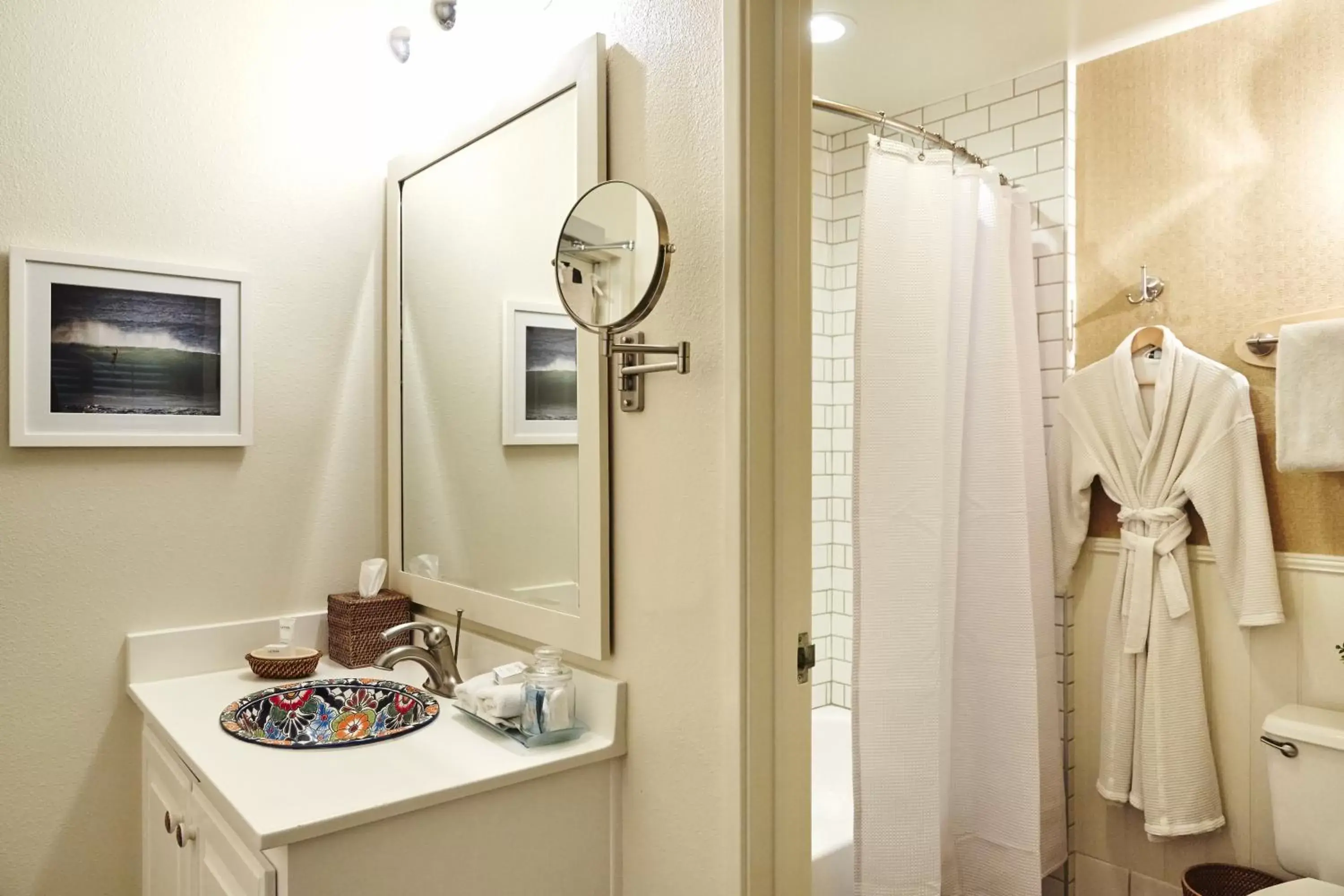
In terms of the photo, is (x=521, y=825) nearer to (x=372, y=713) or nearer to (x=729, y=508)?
(x=372, y=713)

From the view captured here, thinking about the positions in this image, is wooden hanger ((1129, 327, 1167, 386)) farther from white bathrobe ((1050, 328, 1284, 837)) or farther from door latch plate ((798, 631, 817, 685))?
door latch plate ((798, 631, 817, 685))

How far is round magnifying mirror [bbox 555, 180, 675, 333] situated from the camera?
1325 millimetres

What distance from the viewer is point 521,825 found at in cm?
140

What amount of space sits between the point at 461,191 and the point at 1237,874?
2419mm

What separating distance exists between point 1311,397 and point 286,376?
2300 millimetres

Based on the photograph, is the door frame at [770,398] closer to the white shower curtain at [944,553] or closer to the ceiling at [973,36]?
the white shower curtain at [944,553]

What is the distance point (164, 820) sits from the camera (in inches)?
66.2

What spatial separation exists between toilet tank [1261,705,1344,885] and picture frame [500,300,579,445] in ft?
5.71

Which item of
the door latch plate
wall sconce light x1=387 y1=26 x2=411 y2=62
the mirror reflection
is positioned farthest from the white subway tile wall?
Result: wall sconce light x1=387 y1=26 x2=411 y2=62

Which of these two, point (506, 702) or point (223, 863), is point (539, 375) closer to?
point (506, 702)

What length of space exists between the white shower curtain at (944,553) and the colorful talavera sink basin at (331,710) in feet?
3.02

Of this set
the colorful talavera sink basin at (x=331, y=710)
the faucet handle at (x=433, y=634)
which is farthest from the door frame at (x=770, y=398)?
the faucet handle at (x=433, y=634)

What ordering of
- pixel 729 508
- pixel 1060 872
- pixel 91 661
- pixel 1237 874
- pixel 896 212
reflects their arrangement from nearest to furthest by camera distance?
pixel 729 508
pixel 91 661
pixel 896 212
pixel 1237 874
pixel 1060 872

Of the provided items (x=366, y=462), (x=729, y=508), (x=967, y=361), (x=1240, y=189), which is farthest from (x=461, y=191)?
(x=1240, y=189)
